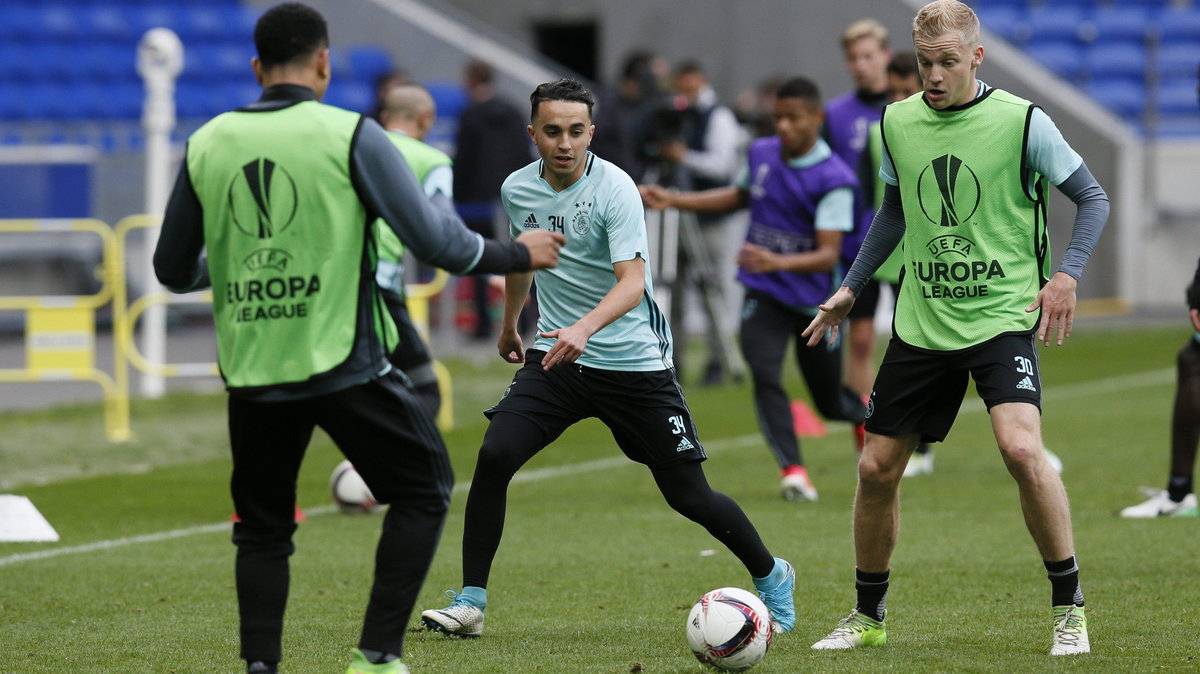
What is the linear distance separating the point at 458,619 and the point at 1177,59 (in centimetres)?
2015

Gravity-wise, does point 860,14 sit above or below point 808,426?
above

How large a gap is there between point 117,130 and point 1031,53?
12705mm

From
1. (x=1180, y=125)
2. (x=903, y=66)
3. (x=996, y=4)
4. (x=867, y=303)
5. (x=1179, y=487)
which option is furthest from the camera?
(x=996, y=4)

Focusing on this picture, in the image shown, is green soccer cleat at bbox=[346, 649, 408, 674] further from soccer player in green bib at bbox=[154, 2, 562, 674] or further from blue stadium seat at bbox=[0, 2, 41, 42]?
blue stadium seat at bbox=[0, 2, 41, 42]

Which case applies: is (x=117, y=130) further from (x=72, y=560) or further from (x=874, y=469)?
(x=874, y=469)

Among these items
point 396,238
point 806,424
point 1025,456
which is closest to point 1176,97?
point 806,424

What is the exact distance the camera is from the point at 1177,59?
23.2 m

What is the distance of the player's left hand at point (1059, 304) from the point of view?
4965 millimetres

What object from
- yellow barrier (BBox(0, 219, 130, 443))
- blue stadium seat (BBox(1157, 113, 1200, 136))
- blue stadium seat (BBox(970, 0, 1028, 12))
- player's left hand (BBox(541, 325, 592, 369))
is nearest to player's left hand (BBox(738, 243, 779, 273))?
player's left hand (BBox(541, 325, 592, 369))

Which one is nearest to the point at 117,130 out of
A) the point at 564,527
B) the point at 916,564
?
the point at 564,527

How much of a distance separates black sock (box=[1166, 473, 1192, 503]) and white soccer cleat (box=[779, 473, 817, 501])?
1.84 metres

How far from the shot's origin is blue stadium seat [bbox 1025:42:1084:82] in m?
23.5

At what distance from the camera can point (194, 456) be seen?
11.0 m

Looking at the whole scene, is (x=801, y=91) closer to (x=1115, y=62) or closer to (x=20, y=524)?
(x=20, y=524)
